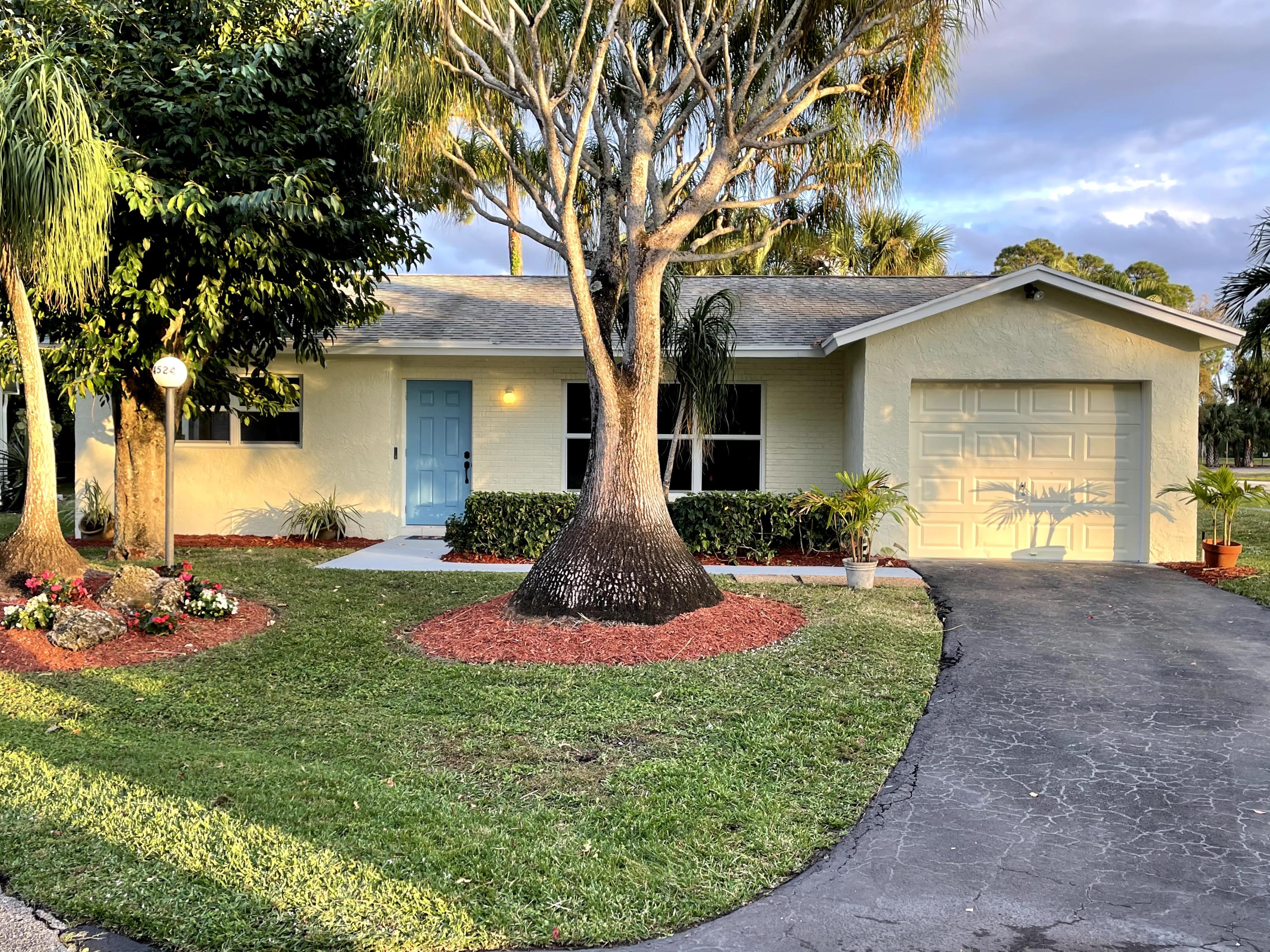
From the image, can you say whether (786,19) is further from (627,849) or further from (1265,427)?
(1265,427)

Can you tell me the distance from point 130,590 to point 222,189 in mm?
4519

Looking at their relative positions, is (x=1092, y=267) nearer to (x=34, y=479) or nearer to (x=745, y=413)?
(x=745, y=413)

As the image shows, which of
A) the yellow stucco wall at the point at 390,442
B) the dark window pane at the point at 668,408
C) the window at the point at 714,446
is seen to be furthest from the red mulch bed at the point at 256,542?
the dark window pane at the point at 668,408

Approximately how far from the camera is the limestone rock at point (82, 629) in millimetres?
6824

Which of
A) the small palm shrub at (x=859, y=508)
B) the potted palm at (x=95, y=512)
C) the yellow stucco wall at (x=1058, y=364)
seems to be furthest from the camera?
the potted palm at (x=95, y=512)

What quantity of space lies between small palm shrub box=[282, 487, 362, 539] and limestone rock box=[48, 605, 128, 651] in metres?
5.90

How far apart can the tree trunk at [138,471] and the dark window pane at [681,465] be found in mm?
6759

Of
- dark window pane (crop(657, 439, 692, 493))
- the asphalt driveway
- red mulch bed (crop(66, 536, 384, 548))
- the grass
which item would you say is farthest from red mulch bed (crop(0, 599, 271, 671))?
dark window pane (crop(657, 439, 692, 493))

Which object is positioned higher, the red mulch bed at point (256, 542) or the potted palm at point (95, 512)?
the potted palm at point (95, 512)

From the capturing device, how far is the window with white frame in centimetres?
1350

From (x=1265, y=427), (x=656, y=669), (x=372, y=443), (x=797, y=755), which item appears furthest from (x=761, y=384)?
(x=1265, y=427)

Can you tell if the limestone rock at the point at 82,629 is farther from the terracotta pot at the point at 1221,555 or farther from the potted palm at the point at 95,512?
the terracotta pot at the point at 1221,555

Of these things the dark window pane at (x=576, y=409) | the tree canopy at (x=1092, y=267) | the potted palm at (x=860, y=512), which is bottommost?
the potted palm at (x=860, y=512)

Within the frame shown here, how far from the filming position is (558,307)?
587 inches
